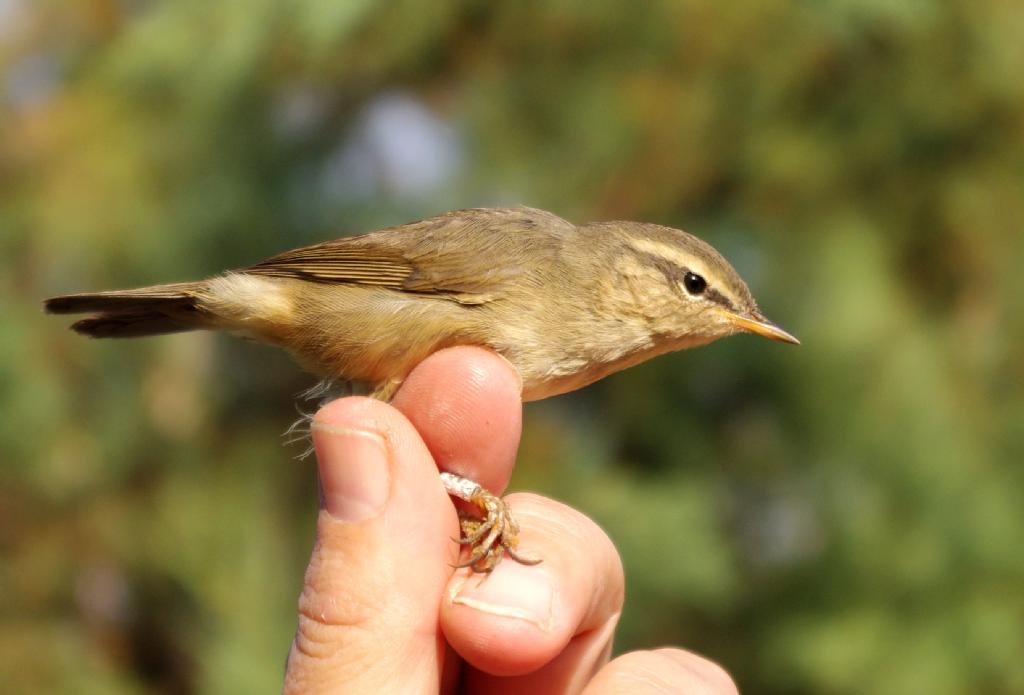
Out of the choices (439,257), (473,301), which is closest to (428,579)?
(473,301)

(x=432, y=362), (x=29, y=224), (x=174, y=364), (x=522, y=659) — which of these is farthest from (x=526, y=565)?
(x=29, y=224)

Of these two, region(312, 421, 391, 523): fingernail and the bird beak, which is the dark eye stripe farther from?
region(312, 421, 391, 523): fingernail

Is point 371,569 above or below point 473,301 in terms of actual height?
below

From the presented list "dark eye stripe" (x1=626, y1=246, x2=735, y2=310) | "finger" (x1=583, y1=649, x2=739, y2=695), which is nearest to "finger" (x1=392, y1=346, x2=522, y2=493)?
"finger" (x1=583, y1=649, x2=739, y2=695)

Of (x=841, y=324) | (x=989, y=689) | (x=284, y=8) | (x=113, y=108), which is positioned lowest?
(x=989, y=689)

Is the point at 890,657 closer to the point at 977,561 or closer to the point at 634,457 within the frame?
the point at 977,561

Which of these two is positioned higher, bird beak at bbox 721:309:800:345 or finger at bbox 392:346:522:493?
bird beak at bbox 721:309:800:345

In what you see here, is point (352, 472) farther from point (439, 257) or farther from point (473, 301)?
point (439, 257)
